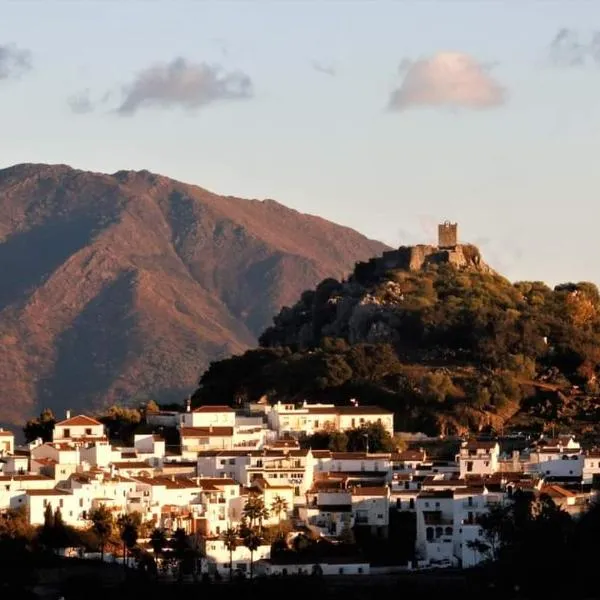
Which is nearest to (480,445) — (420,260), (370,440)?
(370,440)

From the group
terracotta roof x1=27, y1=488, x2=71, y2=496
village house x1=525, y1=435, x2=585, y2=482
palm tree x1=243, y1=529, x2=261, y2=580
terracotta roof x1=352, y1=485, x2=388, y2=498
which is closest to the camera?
palm tree x1=243, y1=529, x2=261, y2=580

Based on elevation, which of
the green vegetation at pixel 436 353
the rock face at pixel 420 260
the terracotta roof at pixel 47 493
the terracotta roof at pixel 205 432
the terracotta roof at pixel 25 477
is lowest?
the terracotta roof at pixel 47 493

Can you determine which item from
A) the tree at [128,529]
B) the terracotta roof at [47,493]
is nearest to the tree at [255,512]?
the tree at [128,529]

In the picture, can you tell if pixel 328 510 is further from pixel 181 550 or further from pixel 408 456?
pixel 408 456

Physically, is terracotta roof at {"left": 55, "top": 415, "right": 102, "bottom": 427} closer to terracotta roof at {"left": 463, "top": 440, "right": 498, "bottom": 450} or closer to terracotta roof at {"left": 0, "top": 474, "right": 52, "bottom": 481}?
A: terracotta roof at {"left": 0, "top": 474, "right": 52, "bottom": 481}

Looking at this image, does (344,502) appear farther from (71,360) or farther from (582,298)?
(71,360)

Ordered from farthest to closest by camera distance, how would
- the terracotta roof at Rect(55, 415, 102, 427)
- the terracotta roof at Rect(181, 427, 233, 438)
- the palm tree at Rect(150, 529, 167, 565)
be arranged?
the terracotta roof at Rect(55, 415, 102, 427) → the terracotta roof at Rect(181, 427, 233, 438) → the palm tree at Rect(150, 529, 167, 565)

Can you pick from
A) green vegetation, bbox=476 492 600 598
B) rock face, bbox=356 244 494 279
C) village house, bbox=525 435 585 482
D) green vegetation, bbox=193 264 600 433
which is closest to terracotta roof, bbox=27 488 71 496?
green vegetation, bbox=476 492 600 598

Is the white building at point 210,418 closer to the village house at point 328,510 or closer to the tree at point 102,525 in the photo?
the village house at point 328,510
